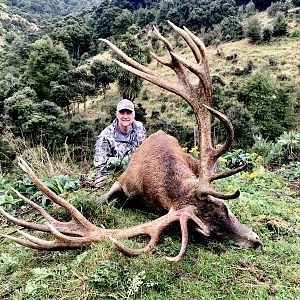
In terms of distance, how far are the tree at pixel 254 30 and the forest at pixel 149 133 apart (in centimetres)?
21

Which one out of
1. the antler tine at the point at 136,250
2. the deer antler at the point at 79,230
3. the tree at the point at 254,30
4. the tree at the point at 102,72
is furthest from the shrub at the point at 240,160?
the tree at the point at 254,30

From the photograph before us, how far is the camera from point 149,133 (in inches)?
1277

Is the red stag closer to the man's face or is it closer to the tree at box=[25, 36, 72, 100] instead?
the man's face

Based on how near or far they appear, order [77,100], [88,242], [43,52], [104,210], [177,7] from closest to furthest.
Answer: [88,242], [104,210], [77,100], [43,52], [177,7]

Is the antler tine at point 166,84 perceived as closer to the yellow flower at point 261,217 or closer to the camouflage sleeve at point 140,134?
the yellow flower at point 261,217

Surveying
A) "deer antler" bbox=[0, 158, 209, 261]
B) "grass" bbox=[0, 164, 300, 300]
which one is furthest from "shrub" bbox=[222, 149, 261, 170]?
"deer antler" bbox=[0, 158, 209, 261]

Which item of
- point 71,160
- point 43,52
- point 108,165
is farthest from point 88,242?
point 43,52

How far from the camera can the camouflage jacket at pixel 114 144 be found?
596cm

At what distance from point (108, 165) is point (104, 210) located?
5.73 feet

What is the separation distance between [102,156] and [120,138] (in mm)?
505

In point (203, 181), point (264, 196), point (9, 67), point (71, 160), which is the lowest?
point (9, 67)

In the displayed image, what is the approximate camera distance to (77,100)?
43781mm

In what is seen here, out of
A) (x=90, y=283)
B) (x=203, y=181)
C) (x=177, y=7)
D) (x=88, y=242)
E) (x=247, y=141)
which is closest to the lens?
(x=90, y=283)

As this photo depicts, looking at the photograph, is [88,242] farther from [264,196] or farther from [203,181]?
[264,196]
